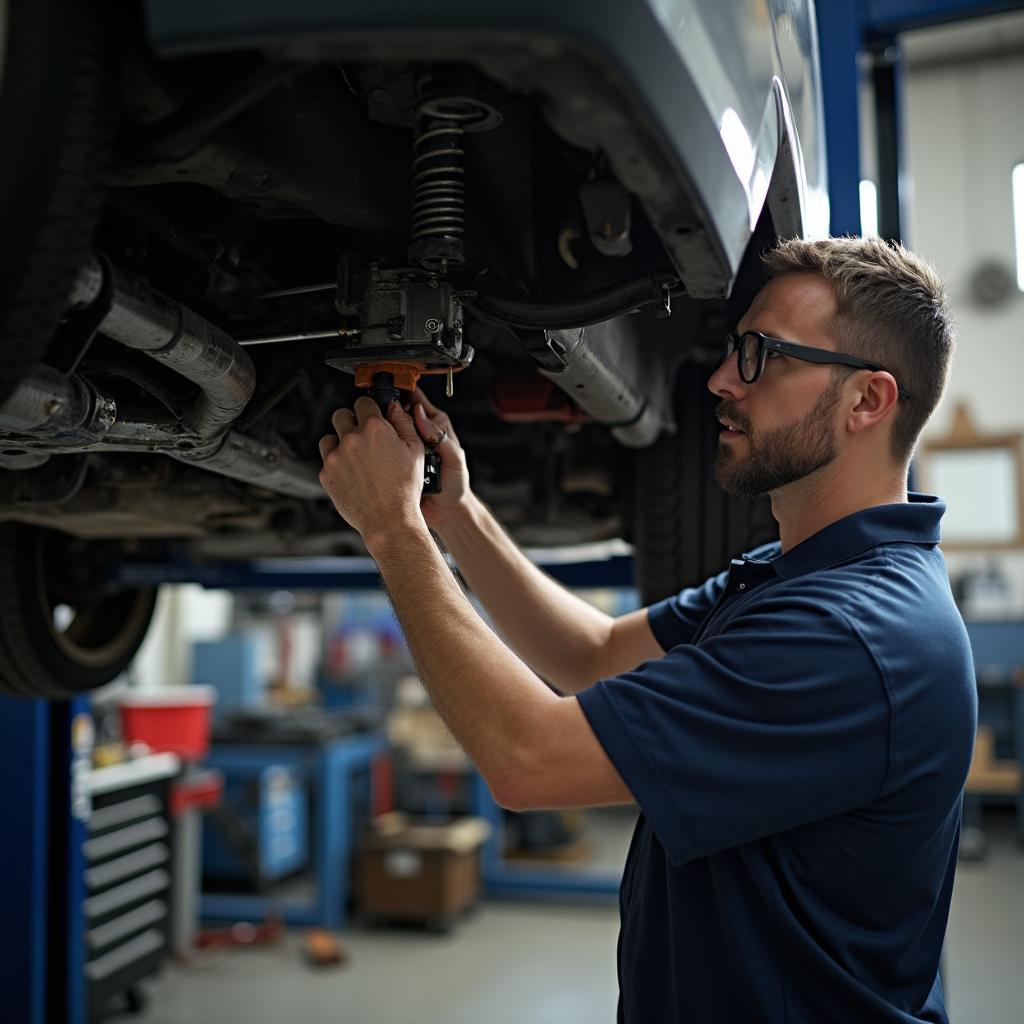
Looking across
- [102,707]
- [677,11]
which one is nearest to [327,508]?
[677,11]

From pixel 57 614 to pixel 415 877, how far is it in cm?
232

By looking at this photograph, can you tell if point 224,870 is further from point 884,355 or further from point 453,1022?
point 884,355

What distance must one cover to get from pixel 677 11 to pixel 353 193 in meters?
0.41

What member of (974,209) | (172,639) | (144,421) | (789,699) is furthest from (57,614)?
(974,209)

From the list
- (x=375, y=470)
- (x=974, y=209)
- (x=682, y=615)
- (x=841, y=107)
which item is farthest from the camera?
(x=974, y=209)

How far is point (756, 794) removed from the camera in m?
0.92

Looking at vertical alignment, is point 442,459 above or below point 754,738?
above

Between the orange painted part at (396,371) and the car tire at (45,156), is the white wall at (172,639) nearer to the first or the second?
the orange painted part at (396,371)

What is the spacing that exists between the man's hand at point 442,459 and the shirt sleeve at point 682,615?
1.09 ft

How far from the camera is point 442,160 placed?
0.92 m

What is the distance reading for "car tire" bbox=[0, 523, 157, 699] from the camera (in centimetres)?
207

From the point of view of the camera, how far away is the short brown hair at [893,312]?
3.74 ft

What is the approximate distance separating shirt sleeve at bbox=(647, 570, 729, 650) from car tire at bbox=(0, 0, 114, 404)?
98 centimetres

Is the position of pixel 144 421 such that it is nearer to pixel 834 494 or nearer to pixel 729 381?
pixel 729 381
